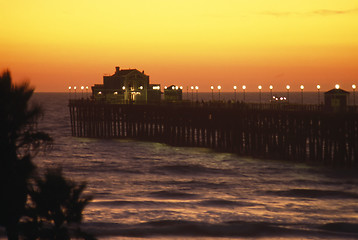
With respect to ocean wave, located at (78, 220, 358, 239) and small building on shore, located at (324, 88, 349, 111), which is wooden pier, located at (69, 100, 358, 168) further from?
ocean wave, located at (78, 220, 358, 239)

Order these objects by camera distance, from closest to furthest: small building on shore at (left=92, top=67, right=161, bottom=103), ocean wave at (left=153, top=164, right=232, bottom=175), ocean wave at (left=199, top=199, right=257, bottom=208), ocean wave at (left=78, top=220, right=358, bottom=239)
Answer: ocean wave at (left=78, top=220, right=358, bottom=239)
ocean wave at (left=199, top=199, right=257, bottom=208)
ocean wave at (left=153, top=164, right=232, bottom=175)
small building on shore at (left=92, top=67, right=161, bottom=103)

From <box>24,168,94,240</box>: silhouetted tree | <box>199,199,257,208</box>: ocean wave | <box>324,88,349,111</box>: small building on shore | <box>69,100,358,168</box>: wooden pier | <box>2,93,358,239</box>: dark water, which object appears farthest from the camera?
<box>324,88,349,111</box>: small building on shore

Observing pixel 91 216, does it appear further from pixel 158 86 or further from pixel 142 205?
pixel 158 86

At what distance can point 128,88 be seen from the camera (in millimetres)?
81312

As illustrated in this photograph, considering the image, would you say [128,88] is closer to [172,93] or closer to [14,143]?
[172,93]

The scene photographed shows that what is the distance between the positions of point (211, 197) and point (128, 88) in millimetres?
50250

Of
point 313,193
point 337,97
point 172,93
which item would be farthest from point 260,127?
point 172,93

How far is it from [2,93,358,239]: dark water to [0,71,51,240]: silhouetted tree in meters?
5.44

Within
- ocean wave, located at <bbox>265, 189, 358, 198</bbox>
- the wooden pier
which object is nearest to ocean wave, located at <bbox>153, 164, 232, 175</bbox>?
the wooden pier

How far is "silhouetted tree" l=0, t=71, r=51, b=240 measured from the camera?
10641 mm

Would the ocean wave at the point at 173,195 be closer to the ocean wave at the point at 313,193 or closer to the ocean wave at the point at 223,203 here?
the ocean wave at the point at 223,203

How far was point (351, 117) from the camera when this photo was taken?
136ft

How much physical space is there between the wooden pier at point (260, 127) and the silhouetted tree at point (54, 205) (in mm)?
33345

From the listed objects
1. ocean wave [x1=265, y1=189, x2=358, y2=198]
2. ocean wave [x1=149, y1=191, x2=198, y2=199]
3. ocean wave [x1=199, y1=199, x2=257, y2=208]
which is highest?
ocean wave [x1=199, y1=199, x2=257, y2=208]
